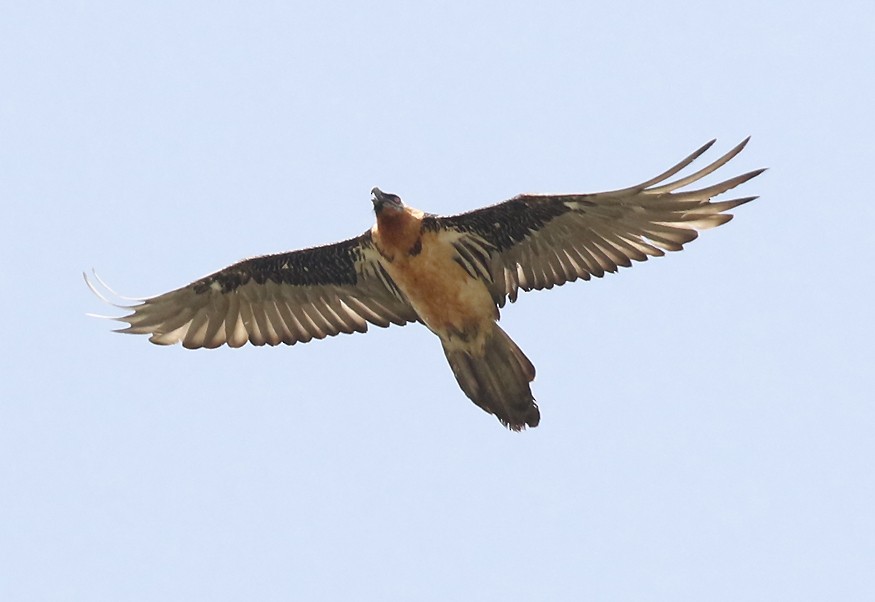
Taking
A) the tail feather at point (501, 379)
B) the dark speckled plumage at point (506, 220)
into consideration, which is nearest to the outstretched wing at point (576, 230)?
the dark speckled plumage at point (506, 220)

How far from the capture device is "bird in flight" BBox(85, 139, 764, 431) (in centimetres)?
1600

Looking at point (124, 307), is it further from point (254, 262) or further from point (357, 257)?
point (357, 257)

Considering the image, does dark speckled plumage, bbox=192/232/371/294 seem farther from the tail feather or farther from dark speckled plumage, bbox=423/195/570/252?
the tail feather

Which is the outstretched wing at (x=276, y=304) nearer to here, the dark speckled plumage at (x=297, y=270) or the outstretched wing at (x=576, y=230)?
the dark speckled plumage at (x=297, y=270)

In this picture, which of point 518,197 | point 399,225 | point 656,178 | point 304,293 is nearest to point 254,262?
point 304,293

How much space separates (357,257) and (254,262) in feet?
3.75

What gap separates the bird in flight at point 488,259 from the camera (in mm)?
16000

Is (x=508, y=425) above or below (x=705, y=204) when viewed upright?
below

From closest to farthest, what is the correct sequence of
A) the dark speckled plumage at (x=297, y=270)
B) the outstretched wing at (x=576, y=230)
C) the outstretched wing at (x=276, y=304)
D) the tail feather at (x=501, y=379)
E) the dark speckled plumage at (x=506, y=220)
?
the outstretched wing at (x=576, y=230) → the dark speckled plumage at (x=506, y=220) → the tail feather at (x=501, y=379) → the dark speckled plumage at (x=297, y=270) → the outstretched wing at (x=276, y=304)

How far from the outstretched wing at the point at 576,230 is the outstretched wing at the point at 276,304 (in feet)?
3.90

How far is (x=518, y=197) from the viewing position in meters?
16.2

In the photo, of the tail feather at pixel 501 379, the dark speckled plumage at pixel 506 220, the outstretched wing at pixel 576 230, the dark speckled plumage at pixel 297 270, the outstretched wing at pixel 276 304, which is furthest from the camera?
the outstretched wing at pixel 276 304

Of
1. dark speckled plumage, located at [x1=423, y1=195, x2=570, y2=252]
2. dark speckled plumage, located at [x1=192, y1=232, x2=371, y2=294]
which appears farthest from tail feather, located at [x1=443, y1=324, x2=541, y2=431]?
dark speckled plumage, located at [x1=192, y1=232, x2=371, y2=294]

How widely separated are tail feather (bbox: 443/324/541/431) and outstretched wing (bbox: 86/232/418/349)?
113cm
